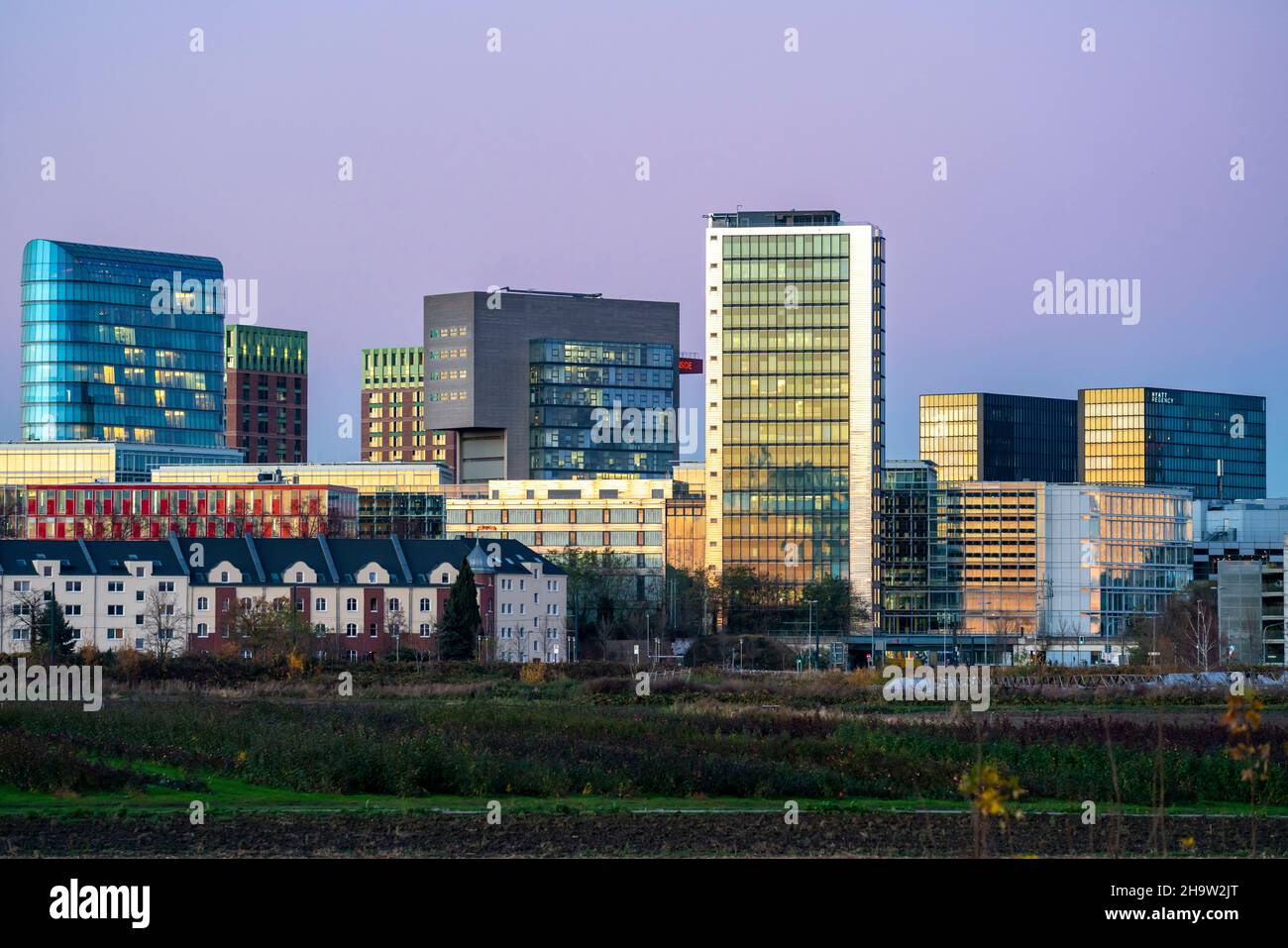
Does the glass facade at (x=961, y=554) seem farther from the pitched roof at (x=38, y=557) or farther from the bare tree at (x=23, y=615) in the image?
the bare tree at (x=23, y=615)

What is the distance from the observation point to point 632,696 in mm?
77625

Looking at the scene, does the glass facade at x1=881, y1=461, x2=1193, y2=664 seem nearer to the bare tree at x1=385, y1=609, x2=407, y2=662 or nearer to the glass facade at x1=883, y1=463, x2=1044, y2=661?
the glass facade at x1=883, y1=463, x2=1044, y2=661

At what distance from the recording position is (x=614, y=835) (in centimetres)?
3155

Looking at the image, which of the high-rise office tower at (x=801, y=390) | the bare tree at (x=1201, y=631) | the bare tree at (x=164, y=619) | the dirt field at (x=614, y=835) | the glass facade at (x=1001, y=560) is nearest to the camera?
the dirt field at (x=614, y=835)

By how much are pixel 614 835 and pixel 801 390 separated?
130 meters

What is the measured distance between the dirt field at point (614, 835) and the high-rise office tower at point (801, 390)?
124 metres

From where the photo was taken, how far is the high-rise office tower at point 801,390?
159 meters

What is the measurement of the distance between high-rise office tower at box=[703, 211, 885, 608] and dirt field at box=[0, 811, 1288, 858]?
408 feet

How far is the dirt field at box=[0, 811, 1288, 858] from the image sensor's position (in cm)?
2916
